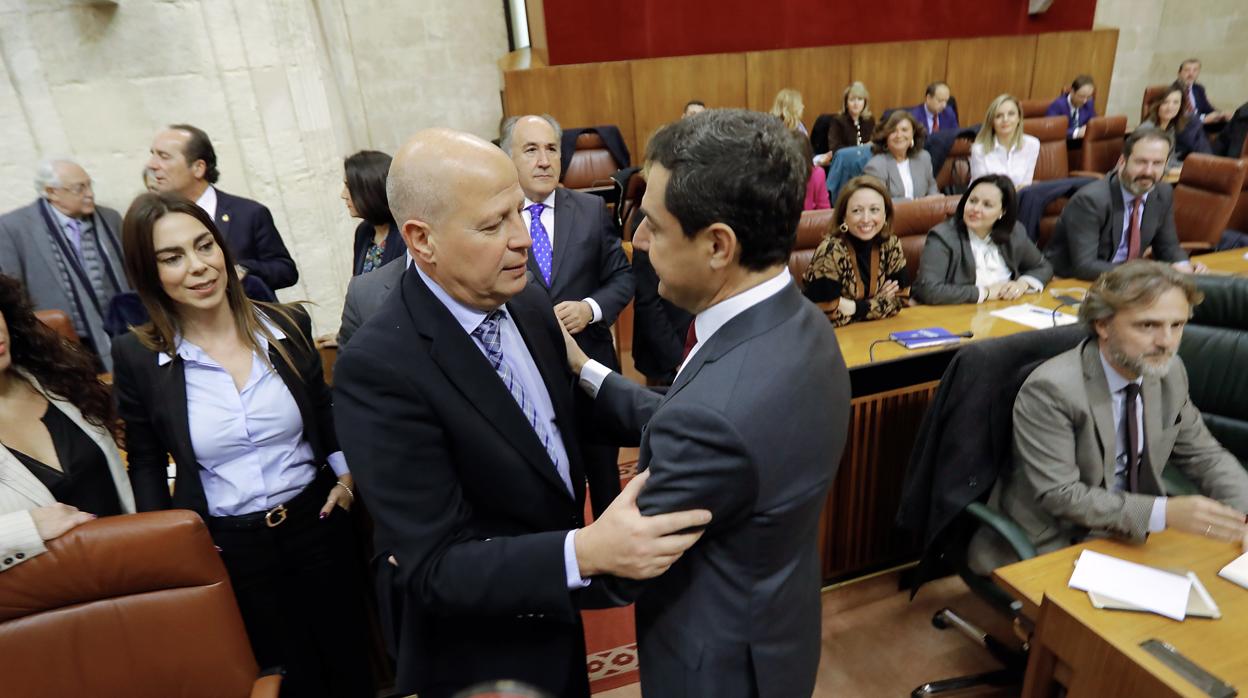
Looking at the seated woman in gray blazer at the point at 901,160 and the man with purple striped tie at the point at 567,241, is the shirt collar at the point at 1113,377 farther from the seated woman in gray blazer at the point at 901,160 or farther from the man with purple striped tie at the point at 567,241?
the seated woman in gray blazer at the point at 901,160

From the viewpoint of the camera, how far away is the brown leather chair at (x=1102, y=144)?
272 inches

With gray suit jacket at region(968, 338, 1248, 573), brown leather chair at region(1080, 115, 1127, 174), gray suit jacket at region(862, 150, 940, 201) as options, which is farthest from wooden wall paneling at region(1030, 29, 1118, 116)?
gray suit jacket at region(968, 338, 1248, 573)

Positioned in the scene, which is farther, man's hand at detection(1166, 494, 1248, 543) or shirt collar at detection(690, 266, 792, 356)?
man's hand at detection(1166, 494, 1248, 543)

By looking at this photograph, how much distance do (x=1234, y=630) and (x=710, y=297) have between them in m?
1.37

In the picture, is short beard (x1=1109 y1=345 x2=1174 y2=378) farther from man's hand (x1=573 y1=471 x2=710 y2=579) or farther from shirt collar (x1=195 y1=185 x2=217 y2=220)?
shirt collar (x1=195 y1=185 x2=217 y2=220)

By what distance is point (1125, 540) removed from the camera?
173 cm

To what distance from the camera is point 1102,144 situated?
23.0 ft

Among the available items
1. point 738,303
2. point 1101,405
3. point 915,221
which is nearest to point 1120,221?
point 915,221

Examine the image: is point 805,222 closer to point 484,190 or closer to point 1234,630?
point 1234,630

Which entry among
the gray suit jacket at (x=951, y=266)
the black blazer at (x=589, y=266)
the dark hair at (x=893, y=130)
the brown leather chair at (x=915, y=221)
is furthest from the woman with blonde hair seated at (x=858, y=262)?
the dark hair at (x=893, y=130)

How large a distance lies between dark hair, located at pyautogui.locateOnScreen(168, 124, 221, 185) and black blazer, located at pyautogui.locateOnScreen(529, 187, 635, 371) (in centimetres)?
169

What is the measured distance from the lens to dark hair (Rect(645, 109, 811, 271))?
0.99 metres

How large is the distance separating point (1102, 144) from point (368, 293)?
7.92 metres

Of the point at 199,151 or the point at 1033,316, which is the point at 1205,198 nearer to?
the point at 1033,316
